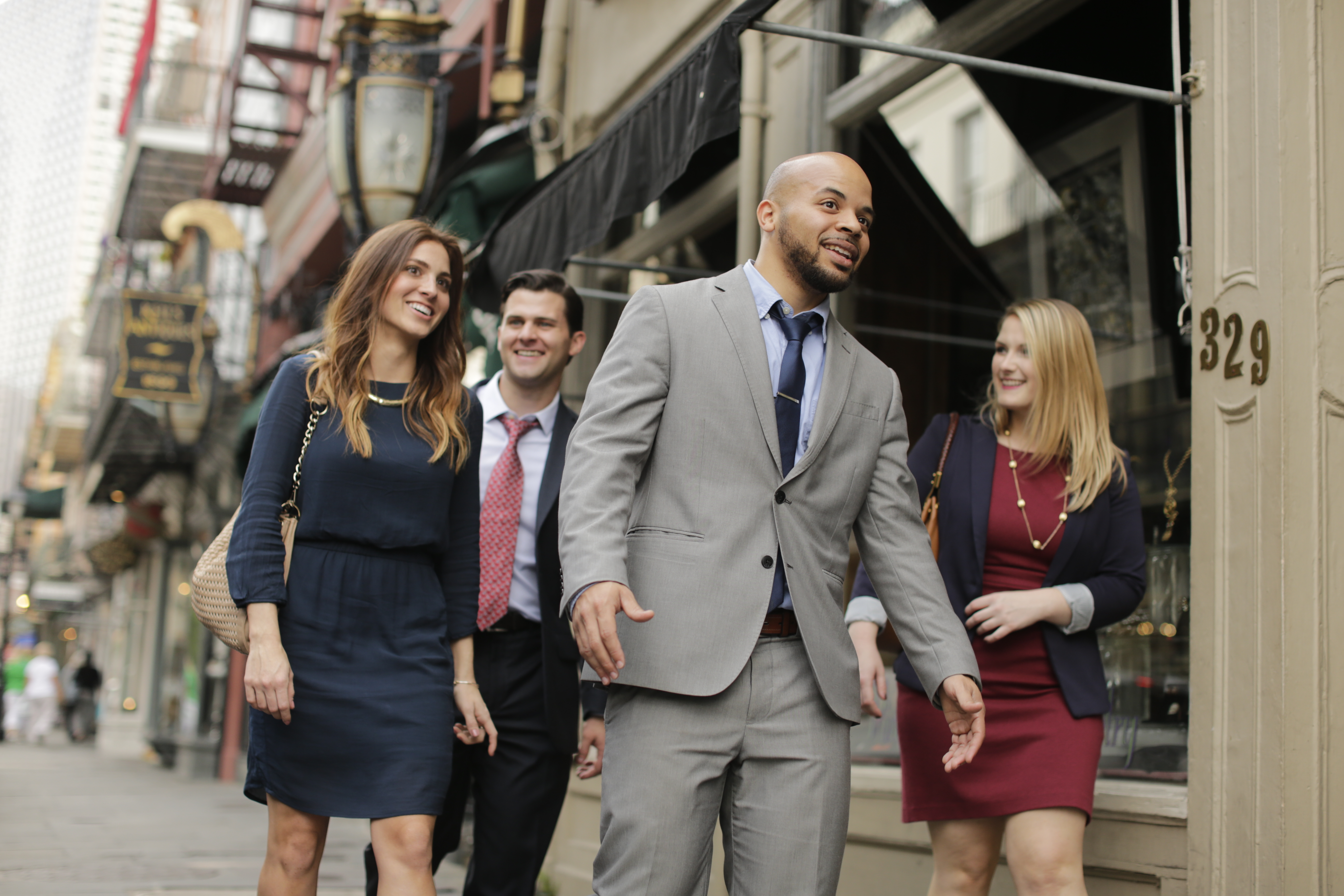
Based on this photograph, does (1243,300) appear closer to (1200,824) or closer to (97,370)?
(1200,824)

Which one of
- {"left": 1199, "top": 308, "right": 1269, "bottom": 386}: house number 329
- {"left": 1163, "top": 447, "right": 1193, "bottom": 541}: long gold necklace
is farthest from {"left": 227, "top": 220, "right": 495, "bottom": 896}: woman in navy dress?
{"left": 1163, "top": 447, "right": 1193, "bottom": 541}: long gold necklace

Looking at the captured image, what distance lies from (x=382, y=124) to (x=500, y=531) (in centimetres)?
521

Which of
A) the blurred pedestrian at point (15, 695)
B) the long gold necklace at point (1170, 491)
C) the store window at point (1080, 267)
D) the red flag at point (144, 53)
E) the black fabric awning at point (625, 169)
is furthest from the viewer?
the blurred pedestrian at point (15, 695)

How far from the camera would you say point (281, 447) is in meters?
3.49

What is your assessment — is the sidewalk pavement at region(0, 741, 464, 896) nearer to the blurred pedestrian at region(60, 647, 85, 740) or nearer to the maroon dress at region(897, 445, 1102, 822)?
the maroon dress at region(897, 445, 1102, 822)

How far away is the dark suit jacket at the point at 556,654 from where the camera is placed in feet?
13.3

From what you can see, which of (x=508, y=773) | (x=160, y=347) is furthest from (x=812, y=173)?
(x=160, y=347)

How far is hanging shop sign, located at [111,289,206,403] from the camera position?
59.6 ft

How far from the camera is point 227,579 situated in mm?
3420

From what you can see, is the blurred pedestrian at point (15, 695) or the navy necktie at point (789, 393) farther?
the blurred pedestrian at point (15, 695)

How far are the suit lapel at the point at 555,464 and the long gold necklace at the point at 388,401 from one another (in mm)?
579

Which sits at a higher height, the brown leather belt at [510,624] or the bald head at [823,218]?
the bald head at [823,218]

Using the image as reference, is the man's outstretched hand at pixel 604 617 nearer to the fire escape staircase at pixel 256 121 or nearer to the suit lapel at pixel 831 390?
the suit lapel at pixel 831 390

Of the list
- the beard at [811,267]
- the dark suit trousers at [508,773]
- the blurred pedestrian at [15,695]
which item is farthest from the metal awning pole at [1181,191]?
the blurred pedestrian at [15,695]
